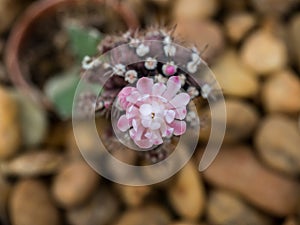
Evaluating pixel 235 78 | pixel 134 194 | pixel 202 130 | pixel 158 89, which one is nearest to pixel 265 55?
pixel 235 78

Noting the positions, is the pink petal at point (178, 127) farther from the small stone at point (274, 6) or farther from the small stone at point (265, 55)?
the small stone at point (274, 6)

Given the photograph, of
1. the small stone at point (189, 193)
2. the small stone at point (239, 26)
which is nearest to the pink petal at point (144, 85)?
the small stone at point (189, 193)

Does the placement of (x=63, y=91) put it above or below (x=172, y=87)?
above

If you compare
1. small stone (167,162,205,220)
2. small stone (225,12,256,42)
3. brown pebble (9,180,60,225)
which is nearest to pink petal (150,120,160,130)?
small stone (167,162,205,220)

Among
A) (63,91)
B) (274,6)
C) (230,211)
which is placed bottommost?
(230,211)

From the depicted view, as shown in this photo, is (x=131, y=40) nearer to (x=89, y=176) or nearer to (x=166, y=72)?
(x=166, y=72)

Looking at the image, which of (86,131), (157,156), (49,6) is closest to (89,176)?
(86,131)

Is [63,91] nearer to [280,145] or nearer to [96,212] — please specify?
[96,212]
